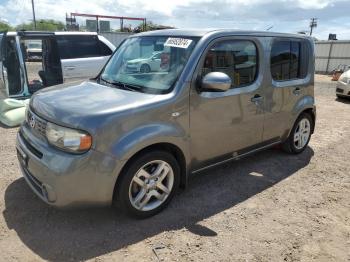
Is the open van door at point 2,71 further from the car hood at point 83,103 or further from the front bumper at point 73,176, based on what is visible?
the front bumper at point 73,176

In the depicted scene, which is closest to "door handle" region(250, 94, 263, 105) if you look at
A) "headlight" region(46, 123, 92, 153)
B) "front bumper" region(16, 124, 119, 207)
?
"front bumper" region(16, 124, 119, 207)

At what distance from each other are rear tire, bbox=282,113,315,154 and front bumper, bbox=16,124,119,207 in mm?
3216

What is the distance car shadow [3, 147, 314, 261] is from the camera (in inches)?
116

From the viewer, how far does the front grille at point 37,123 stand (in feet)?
10.2

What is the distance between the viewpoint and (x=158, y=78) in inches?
137

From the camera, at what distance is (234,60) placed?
3885mm

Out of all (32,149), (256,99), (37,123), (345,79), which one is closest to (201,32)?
(256,99)

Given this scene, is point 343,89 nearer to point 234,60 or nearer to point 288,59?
point 288,59

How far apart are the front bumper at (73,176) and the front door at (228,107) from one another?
3.41ft

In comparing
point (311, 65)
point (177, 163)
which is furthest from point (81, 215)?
point (311, 65)

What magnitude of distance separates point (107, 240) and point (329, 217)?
7.73 feet

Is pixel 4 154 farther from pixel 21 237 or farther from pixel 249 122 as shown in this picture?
pixel 249 122

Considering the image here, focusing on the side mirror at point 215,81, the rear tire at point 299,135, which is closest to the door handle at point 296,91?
the rear tire at point 299,135

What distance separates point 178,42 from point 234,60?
0.72 m
